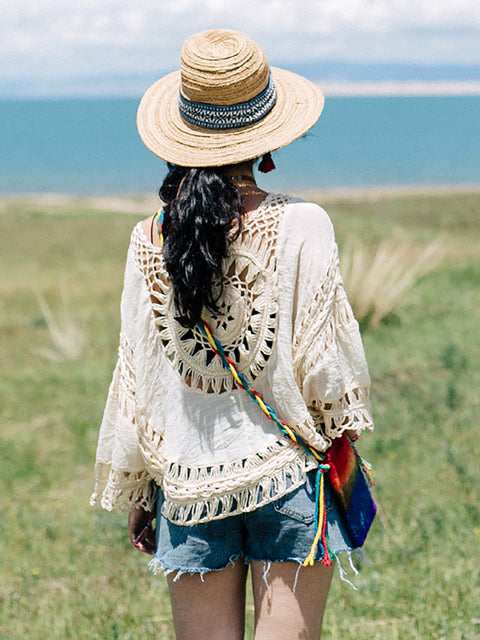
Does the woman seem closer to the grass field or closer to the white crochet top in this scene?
the white crochet top

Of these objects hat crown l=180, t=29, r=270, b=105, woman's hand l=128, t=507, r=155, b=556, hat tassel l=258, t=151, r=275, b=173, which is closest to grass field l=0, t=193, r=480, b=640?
woman's hand l=128, t=507, r=155, b=556

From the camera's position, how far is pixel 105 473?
2.21m

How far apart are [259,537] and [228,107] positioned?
1075mm

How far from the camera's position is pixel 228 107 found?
1.89 meters

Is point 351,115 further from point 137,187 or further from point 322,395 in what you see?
point 322,395

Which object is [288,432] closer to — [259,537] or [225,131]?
[259,537]

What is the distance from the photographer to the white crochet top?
184 cm

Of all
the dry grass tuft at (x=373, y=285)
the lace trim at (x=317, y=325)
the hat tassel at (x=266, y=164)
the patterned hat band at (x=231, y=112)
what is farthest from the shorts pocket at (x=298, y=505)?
the dry grass tuft at (x=373, y=285)

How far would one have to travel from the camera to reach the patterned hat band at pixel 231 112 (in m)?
1.89

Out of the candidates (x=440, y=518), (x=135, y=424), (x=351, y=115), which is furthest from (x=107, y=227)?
(x=351, y=115)

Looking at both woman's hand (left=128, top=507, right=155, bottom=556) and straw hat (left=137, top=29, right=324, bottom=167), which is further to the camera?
woman's hand (left=128, top=507, right=155, bottom=556)

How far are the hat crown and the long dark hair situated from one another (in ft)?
0.62

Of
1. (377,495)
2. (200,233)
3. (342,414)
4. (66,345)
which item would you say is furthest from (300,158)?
(200,233)

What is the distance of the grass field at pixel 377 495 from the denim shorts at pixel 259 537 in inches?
54.5
